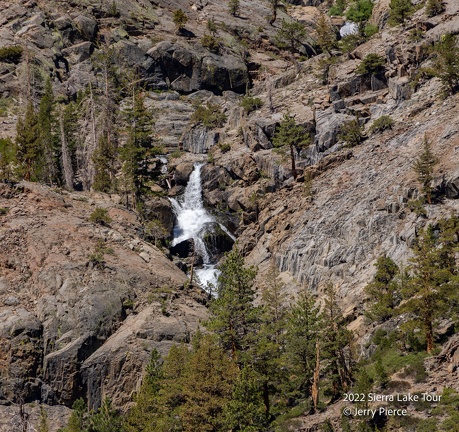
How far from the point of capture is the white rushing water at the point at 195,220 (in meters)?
66.0

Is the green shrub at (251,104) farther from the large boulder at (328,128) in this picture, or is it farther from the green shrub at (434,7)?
the green shrub at (434,7)

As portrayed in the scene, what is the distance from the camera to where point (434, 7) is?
259 feet

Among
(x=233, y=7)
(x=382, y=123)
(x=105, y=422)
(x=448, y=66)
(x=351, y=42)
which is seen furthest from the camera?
(x=233, y=7)

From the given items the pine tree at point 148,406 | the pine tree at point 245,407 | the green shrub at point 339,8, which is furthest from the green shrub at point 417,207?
the green shrub at point 339,8

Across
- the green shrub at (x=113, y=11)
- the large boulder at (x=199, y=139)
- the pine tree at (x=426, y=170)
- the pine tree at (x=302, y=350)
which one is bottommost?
the pine tree at (x=302, y=350)

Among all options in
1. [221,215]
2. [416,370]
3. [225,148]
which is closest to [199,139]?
[225,148]

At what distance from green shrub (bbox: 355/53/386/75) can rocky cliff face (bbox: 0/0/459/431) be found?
1145 millimetres

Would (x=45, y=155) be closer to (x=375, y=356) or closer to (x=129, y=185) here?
(x=129, y=185)

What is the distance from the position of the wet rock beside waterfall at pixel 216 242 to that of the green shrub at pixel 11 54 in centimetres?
4549

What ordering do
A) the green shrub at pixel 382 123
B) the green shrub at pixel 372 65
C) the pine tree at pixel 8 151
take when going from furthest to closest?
the green shrub at pixel 372 65, the pine tree at pixel 8 151, the green shrub at pixel 382 123

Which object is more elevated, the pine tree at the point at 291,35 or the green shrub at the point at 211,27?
the green shrub at the point at 211,27

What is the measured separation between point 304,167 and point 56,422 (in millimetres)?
37026

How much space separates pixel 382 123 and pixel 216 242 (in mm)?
21242

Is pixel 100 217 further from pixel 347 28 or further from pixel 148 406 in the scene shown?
pixel 347 28
